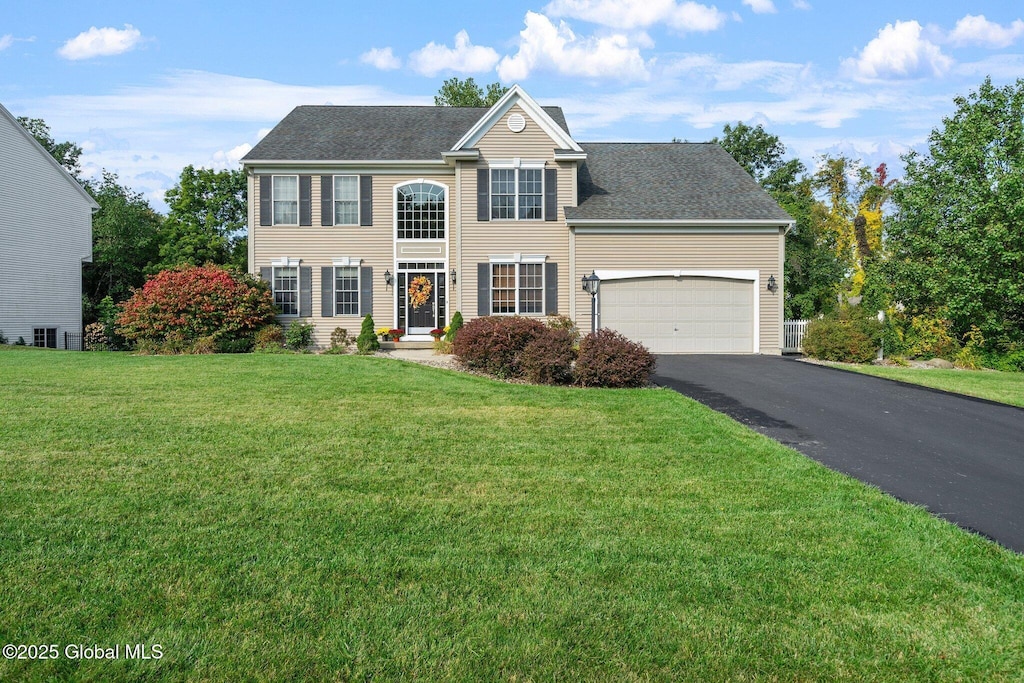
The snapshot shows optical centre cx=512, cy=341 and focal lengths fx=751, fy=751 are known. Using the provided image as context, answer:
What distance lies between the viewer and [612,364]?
526 inches

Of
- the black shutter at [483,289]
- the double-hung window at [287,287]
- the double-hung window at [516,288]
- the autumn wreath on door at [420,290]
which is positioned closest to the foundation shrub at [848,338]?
the double-hung window at [516,288]

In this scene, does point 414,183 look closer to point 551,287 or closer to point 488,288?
point 488,288

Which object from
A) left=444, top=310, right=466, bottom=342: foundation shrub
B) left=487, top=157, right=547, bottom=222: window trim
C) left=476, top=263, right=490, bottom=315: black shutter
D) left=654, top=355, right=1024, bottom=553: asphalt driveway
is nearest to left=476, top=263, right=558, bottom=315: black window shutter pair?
left=476, top=263, right=490, bottom=315: black shutter

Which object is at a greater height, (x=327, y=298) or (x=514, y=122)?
(x=514, y=122)

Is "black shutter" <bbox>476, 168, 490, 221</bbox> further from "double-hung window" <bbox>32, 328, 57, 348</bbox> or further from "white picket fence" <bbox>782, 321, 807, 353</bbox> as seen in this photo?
"double-hung window" <bbox>32, 328, 57, 348</bbox>

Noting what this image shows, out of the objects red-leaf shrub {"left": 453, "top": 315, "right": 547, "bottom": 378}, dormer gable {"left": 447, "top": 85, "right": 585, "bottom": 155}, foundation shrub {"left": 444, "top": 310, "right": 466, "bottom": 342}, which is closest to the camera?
red-leaf shrub {"left": 453, "top": 315, "right": 547, "bottom": 378}

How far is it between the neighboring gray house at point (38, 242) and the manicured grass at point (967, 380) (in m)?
27.7

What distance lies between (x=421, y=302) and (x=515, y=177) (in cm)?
482

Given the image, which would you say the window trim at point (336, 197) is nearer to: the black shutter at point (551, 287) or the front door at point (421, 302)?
the front door at point (421, 302)

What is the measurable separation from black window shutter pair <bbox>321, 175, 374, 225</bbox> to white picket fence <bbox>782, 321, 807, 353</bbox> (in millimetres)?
13641

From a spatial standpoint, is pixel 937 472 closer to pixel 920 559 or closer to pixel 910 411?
pixel 920 559

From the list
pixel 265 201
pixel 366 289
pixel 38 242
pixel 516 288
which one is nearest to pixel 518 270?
pixel 516 288

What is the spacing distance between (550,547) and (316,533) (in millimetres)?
1665

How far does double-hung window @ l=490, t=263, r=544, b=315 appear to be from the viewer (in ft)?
74.4
